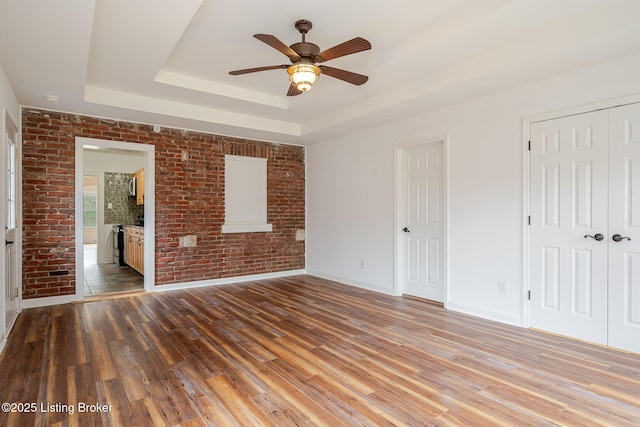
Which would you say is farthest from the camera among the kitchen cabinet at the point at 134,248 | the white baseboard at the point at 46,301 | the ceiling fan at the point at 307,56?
the kitchen cabinet at the point at 134,248

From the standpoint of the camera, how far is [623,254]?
2.96 metres

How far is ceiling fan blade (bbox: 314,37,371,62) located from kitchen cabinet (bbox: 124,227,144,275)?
491 centimetres

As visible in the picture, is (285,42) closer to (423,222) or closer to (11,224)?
(423,222)

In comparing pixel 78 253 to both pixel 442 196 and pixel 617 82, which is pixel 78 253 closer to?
pixel 442 196

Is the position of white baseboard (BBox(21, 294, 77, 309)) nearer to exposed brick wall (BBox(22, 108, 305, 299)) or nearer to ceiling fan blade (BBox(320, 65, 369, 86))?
exposed brick wall (BBox(22, 108, 305, 299))

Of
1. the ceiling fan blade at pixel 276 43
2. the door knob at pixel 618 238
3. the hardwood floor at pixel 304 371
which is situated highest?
the ceiling fan blade at pixel 276 43

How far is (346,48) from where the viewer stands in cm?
264

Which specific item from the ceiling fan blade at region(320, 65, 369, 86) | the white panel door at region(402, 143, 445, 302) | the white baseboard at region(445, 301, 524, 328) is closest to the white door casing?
the ceiling fan blade at region(320, 65, 369, 86)

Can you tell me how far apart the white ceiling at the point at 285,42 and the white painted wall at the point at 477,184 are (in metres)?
0.19

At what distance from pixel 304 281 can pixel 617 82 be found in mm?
4680

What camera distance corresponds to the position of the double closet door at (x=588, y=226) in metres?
2.93

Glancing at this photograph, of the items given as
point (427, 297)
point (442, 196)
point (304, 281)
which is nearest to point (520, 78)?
point (442, 196)

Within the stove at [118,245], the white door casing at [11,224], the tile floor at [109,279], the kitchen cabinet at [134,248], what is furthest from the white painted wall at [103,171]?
the white door casing at [11,224]

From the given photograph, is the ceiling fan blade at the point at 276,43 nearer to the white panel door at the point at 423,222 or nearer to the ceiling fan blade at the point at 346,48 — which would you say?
the ceiling fan blade at the point at 346,48
